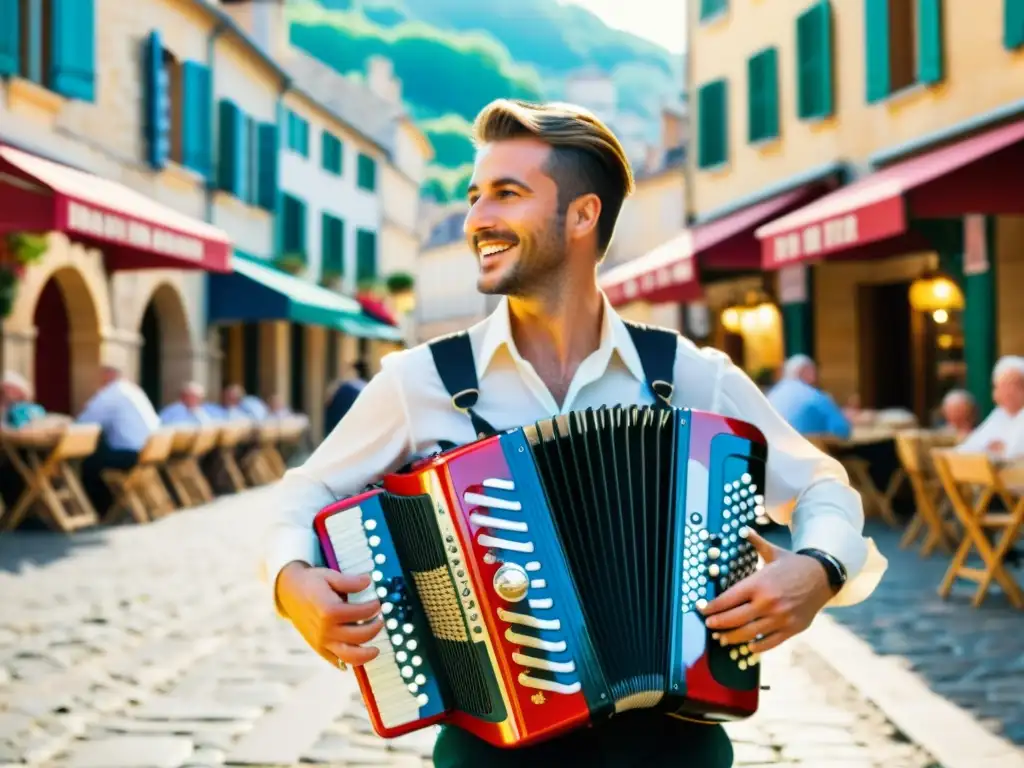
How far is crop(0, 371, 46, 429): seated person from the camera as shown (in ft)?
40.9

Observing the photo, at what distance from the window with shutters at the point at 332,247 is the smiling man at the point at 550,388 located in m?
29.8

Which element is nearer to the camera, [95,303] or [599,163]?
[599,163]

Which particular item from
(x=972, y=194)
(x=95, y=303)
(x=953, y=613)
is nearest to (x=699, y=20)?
(x=95, y=303)

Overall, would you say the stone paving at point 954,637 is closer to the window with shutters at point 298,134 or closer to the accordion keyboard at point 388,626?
the accordion keyboard at point 388,626

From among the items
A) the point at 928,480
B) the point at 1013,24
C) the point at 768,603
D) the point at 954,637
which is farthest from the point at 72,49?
the point at 768,603

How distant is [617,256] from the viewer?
133ft

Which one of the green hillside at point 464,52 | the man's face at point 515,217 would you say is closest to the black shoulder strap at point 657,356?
the man's face at point 515,217

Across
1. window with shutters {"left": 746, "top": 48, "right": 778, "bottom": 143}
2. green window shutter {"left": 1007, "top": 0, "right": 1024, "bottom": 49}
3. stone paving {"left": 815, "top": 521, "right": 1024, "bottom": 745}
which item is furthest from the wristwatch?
window with shutters {"left": 746, "top": 48, "right": 778, "bottom": 143}

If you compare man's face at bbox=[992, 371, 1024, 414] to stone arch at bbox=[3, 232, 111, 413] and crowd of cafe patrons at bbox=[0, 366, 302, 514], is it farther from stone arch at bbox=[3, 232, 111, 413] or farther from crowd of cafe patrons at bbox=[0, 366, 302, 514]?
stone arch at bbox=[3, 232, 111, 413]

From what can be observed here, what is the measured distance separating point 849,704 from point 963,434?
5251mm

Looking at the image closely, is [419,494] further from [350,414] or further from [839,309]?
[839,309]

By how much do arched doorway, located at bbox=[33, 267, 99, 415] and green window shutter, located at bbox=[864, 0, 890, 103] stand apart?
921cm

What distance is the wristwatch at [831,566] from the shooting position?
7.47 feet

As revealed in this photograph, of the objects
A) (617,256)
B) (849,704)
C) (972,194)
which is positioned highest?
(617,256)
